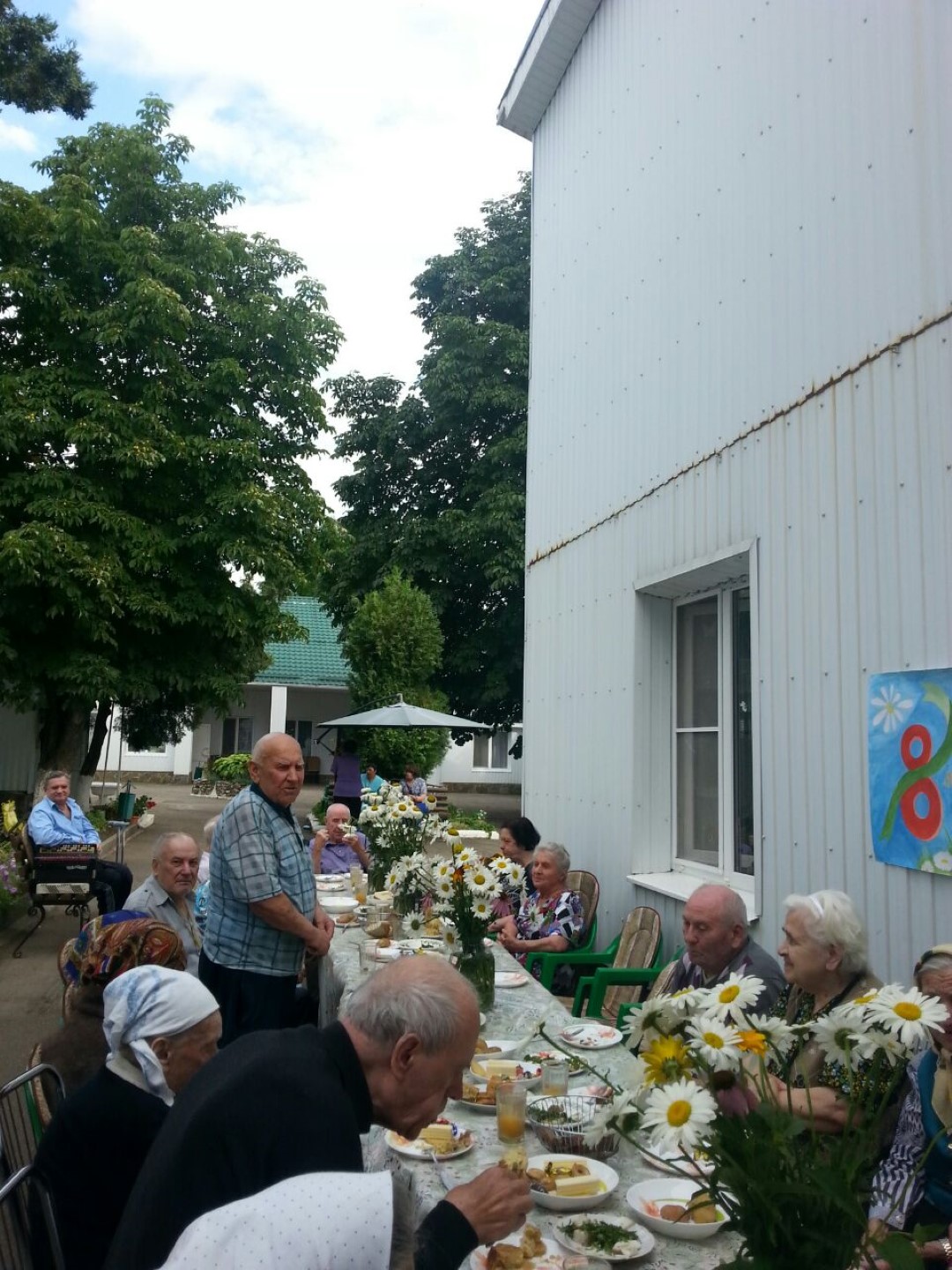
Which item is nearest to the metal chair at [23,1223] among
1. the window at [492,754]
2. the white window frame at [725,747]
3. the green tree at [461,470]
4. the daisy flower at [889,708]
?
the daisy flower at [889,708]

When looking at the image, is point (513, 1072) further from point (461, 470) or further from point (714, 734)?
point (461, 470)

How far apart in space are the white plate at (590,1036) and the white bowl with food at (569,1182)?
97cm

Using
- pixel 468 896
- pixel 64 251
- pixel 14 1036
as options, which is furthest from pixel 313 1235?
pixel 64 251

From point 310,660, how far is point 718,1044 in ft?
101

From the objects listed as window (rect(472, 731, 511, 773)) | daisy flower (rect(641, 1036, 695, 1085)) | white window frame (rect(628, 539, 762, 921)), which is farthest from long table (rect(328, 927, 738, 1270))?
window (rect(472, 731, 511, 773))

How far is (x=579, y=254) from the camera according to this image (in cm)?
790

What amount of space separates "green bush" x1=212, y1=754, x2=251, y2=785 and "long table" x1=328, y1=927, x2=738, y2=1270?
22.6 meters

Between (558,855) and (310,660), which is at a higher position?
(310,660)

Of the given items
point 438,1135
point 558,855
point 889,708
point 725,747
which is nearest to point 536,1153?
point 438,1135

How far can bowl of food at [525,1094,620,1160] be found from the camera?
2.58 metres

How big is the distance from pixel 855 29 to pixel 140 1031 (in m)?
4.70

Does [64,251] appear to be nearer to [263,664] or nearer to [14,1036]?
[263,664]

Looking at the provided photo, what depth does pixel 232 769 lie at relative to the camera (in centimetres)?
2614

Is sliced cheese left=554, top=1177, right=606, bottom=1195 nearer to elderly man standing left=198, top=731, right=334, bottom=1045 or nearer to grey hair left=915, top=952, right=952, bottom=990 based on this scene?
grey hair left=915, top=952, right=952, bottom=990
